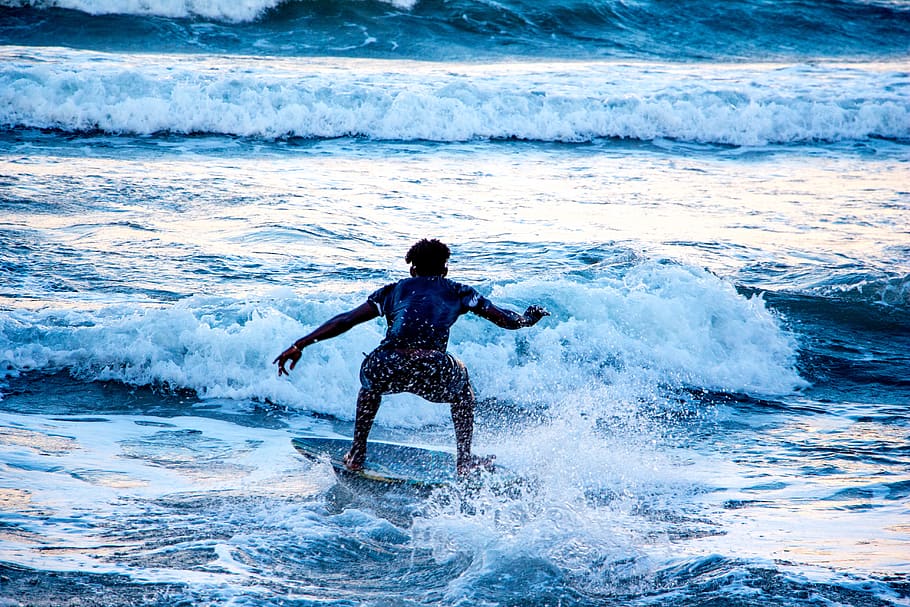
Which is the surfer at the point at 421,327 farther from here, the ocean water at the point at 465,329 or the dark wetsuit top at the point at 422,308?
the ocean water at the point at 465,329

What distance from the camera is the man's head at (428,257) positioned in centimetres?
492

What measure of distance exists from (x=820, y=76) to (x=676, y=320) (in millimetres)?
15812

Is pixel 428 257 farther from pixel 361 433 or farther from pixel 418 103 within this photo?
pixel 418 103

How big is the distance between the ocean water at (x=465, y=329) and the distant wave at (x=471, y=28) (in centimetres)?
214

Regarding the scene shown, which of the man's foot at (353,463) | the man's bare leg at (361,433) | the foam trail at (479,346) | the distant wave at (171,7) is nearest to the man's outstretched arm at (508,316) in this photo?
the man's bare leg at (361,433)

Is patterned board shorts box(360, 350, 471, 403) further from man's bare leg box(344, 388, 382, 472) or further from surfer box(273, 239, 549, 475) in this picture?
man's bare leg box(344, 388, 382, 472)

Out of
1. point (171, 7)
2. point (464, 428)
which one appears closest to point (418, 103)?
point (171, 7)

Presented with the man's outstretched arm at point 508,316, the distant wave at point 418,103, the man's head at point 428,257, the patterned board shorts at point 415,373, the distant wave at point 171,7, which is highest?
the distant wave at point 171,7

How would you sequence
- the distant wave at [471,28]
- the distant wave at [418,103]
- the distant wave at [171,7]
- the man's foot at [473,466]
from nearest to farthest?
1. the man's foot at [473,466]
2. the distant wave at [418,103]
3. the distant wave at [471,28]
4. the distant wave at [171,7]

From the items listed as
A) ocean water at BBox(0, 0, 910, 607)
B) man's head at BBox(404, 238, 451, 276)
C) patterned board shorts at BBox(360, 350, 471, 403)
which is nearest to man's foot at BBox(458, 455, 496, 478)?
ocean water at BBox(0, 0, 910, 607)

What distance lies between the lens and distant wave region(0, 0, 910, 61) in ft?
71.7

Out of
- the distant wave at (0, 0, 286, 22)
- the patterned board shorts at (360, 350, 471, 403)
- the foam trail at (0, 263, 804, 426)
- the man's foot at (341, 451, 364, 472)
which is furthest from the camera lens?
the distant wave at (0, 0, 286, 22)

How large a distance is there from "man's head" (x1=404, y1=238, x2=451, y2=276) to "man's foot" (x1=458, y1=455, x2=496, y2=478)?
1086 mm

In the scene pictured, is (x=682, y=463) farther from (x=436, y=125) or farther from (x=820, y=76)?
(x=820, y=76)
